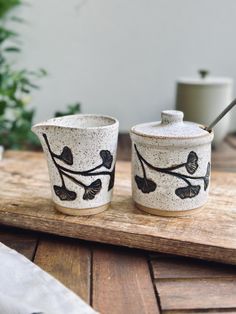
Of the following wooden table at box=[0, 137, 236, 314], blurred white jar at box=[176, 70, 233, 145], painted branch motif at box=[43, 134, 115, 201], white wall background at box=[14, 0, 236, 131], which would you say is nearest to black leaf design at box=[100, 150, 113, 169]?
painted branch motif at box=[43, 134, 115, 201]

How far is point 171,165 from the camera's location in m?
0.47

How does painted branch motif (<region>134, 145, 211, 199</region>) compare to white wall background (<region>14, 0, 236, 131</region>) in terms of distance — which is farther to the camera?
white wall background (<region>14, 0, 236, 131</region>)

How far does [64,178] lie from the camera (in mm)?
485

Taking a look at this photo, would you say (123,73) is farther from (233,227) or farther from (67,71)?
(233,227)

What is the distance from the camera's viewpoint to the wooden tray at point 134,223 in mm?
427

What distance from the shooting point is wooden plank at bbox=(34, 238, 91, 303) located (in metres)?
0.39

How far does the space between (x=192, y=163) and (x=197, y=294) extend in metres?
0.16

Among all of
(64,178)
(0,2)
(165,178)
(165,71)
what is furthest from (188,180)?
(0,2)

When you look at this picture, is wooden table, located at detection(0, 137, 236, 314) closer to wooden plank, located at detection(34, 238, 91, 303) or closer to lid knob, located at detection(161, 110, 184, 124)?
wooden plank, located at detection(34, 238, 91, 303)

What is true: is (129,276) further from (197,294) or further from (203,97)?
(203,97)

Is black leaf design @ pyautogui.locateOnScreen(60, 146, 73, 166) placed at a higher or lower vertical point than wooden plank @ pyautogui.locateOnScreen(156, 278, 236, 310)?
higher

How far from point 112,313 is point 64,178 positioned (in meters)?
0.19

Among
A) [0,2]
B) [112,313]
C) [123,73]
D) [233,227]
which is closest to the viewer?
[112,313]

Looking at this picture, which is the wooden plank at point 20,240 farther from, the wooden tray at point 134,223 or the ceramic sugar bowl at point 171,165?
the ceramic sugar bowl at point 171,165
